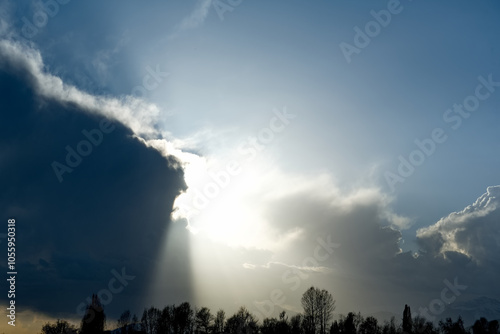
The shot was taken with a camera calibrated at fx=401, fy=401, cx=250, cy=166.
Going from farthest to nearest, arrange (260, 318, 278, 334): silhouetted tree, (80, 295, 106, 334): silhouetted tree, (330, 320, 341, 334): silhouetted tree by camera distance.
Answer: (260, 318, 278, 334): silhouetted tree
(330, 320, 341, 334): silhouetted tree
(80, 295, 106, 334): silhouetted tree

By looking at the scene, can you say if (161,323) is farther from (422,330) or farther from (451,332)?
(451,332)

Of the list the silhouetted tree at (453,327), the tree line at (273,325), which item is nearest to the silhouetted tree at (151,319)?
the tree line at (273,325)

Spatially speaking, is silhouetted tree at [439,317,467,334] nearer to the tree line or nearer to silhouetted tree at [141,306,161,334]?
the tree line

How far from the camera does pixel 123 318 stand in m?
187

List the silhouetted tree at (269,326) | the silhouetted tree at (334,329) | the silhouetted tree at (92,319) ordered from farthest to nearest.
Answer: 1. the silhouetted tree at (269,326)
2. the silhouetted tree at (334,329)
3. the silhouetted tree at (92,319)

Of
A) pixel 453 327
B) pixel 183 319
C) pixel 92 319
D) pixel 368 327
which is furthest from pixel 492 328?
pixel 92 319

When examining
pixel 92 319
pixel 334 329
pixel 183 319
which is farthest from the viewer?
pixel 183 319

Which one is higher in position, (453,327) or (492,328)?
(453,327)

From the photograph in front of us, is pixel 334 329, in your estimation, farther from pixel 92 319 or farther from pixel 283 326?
pixel 92 319

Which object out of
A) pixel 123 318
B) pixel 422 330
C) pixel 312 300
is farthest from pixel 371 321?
pixel 123 318

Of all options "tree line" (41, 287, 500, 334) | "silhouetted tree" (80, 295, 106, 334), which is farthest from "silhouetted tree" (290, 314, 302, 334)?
"silhouetted tree" (80, 295, 106, 334)

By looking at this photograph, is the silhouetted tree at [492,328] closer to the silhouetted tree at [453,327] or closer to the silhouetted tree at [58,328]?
the silhouetted tree at [453,327]

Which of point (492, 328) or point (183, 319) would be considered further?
point (492, 328)

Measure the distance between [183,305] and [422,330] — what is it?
87766 mm
